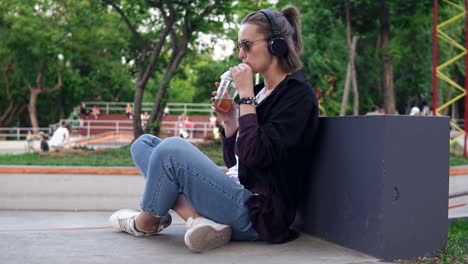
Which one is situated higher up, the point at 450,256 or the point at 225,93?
the point at 225,93

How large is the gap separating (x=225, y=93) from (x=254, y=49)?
309 millimetres

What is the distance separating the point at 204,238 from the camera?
3.14m

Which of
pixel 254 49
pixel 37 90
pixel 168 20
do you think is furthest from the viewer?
pixel 37 90

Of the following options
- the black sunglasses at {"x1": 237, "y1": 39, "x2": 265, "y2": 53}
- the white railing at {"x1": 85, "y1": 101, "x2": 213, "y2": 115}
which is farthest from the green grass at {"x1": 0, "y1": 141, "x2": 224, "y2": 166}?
the white railing at {"x1": 85, "y1": 101, "x2": 213, "y2": 115}

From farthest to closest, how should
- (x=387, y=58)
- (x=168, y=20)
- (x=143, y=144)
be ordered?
A: 1. (x=387, y=58)
2. (x=168, y=20)
3. (x=143, y=144)

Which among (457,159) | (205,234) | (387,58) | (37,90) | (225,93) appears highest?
(387,58)

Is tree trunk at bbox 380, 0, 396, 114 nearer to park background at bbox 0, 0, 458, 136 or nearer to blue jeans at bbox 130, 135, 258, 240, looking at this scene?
park background at bbox 0, 0, 458, 136

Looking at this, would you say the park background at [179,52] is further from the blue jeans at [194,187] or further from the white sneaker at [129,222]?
the blue jeans at [194,187]

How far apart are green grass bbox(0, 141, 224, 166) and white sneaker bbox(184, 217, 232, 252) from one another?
6597 mm

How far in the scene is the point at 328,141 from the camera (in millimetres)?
3314

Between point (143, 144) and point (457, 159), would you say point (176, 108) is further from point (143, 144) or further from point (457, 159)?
point (143, 144)

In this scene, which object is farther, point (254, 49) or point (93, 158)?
point (93, 158)

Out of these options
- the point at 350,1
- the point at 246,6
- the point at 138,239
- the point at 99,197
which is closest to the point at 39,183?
the point at 99,197

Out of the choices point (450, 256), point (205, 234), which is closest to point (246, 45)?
point (205, 234)
